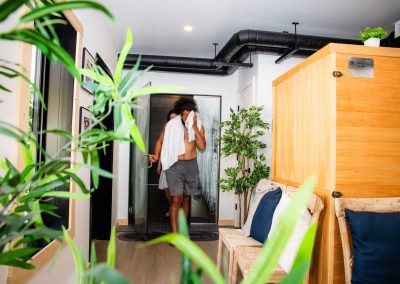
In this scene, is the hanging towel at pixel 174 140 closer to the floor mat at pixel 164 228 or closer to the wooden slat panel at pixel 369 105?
the floor mat at pixel 164 228

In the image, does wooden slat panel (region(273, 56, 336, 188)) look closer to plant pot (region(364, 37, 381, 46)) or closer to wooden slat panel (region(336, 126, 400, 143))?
wooden slat panel (region(336, 126, 400, 143))

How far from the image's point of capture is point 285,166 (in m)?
2.73

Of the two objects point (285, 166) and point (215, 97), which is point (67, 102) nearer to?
point (285, 166)

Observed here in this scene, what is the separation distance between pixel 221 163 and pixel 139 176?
1.51m

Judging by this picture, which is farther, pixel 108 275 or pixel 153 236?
pixel 153 236

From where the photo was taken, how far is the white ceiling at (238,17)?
3131mm

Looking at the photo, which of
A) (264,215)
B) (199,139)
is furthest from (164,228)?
(264,215)

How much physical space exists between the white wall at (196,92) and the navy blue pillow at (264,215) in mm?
2589

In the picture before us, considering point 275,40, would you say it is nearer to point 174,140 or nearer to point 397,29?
point 397,29

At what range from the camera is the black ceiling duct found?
11.7 feet

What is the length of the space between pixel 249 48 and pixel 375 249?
2.80m

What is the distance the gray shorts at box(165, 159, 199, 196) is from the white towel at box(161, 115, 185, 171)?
0.32 ft

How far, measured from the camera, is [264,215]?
8.20 ft

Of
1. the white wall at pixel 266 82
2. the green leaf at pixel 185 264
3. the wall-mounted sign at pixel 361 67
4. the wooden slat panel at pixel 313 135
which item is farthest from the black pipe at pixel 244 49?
the green leaf at pixel 185 264
